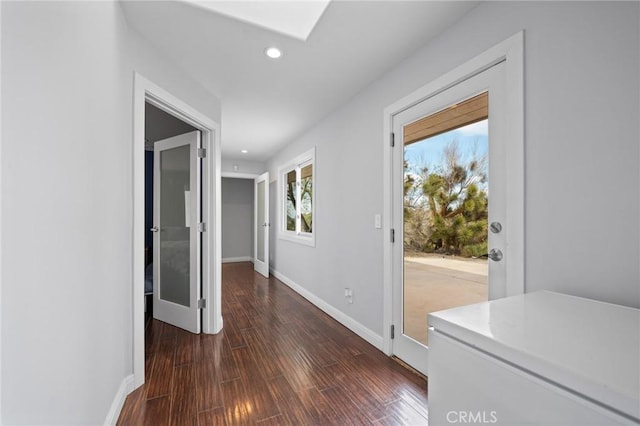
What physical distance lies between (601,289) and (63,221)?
6.85 ft

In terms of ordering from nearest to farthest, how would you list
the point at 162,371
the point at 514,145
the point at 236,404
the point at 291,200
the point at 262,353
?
the point at 514,145, the point at 236,404, the point at 162,371, the point at 262,353, the point at 291,200

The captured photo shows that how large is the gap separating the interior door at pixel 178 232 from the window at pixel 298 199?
1565 millimetres

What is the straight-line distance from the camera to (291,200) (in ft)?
16.1

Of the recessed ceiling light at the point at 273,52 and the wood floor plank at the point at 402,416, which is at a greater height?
the recessed ceiling light at the point at 273,52

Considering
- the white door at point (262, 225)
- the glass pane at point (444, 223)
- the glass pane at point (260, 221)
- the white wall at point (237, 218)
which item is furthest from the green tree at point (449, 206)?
the white wall at point (237, 218)

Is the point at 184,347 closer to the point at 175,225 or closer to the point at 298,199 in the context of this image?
the point at 175,225

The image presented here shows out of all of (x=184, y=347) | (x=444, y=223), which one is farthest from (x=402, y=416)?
(x=184, y=347)

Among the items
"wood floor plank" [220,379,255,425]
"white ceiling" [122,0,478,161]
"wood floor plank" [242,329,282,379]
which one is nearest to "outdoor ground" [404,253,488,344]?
"wood floor plank" [242,329,282,379]

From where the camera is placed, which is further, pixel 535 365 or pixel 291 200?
pixel 291 200

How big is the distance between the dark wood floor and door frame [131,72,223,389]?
26cm

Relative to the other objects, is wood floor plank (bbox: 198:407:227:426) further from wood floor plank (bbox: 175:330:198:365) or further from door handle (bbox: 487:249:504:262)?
door handle (bbox: 487:249:504:262)

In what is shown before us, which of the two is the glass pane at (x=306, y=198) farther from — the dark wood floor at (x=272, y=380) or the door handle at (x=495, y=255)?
the door handle at (x=495, y=255)

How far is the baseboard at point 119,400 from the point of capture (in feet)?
4.84

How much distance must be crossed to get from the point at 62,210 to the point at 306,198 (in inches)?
133
